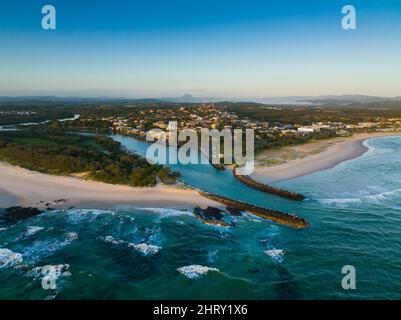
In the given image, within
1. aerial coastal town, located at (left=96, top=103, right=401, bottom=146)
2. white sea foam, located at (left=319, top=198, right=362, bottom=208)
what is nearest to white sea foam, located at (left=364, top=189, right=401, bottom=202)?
white sea foam, located at (left=319, top=198, right=362, bottom=208)

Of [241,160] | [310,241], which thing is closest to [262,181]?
[241,160]

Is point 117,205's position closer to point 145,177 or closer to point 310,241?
point 145,177

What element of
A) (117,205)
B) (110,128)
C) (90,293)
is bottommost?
(90,293)

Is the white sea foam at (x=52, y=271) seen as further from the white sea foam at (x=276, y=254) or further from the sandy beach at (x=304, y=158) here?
the sandy beach at (x=304, y=158)

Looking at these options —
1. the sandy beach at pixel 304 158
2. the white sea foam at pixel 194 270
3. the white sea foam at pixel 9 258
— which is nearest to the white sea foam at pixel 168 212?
the white sea foam at pixel 194 270

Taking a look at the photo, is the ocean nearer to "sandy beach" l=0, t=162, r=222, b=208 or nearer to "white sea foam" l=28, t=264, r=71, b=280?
"white sea foam" l=28, t=264, r=71, b=280

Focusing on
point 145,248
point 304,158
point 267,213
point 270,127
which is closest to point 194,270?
point 145,248
